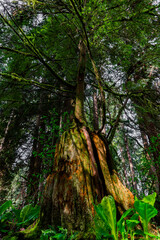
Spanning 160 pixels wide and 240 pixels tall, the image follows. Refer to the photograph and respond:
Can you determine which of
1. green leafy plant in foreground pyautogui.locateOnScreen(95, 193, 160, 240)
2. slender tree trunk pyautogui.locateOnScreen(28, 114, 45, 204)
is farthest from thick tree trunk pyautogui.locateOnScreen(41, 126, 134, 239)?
slender tree trunk pyautogui.locateOnScreen(28, 114, 45, 204)

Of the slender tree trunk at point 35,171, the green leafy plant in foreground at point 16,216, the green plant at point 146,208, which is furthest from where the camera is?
the slender tree trunk at point 35,171

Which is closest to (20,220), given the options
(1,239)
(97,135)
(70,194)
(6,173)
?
(1,239)

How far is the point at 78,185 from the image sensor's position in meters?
1.68

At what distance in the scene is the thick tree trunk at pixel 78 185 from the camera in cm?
148

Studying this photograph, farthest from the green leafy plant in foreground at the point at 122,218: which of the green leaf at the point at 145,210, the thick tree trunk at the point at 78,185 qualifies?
the thick tree trunk at the point at 78,185

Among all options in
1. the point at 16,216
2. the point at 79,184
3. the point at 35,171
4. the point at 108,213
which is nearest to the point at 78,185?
the point at 79,184

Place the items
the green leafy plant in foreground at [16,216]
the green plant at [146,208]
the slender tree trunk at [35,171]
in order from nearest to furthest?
the green plant at [146,208], the green leafy plant in foreground at [16,216], the slender tree trunk at [35,171]

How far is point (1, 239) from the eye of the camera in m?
1.21

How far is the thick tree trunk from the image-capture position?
1.48m

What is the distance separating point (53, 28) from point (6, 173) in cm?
678

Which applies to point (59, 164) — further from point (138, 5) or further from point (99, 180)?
point (138, 5)

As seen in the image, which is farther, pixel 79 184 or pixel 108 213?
pixel 79 184

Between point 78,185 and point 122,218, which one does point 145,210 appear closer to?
point 122,218

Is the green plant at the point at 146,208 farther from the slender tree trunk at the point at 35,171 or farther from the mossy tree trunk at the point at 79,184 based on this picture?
the slender tree trunk at the point at 35,171
